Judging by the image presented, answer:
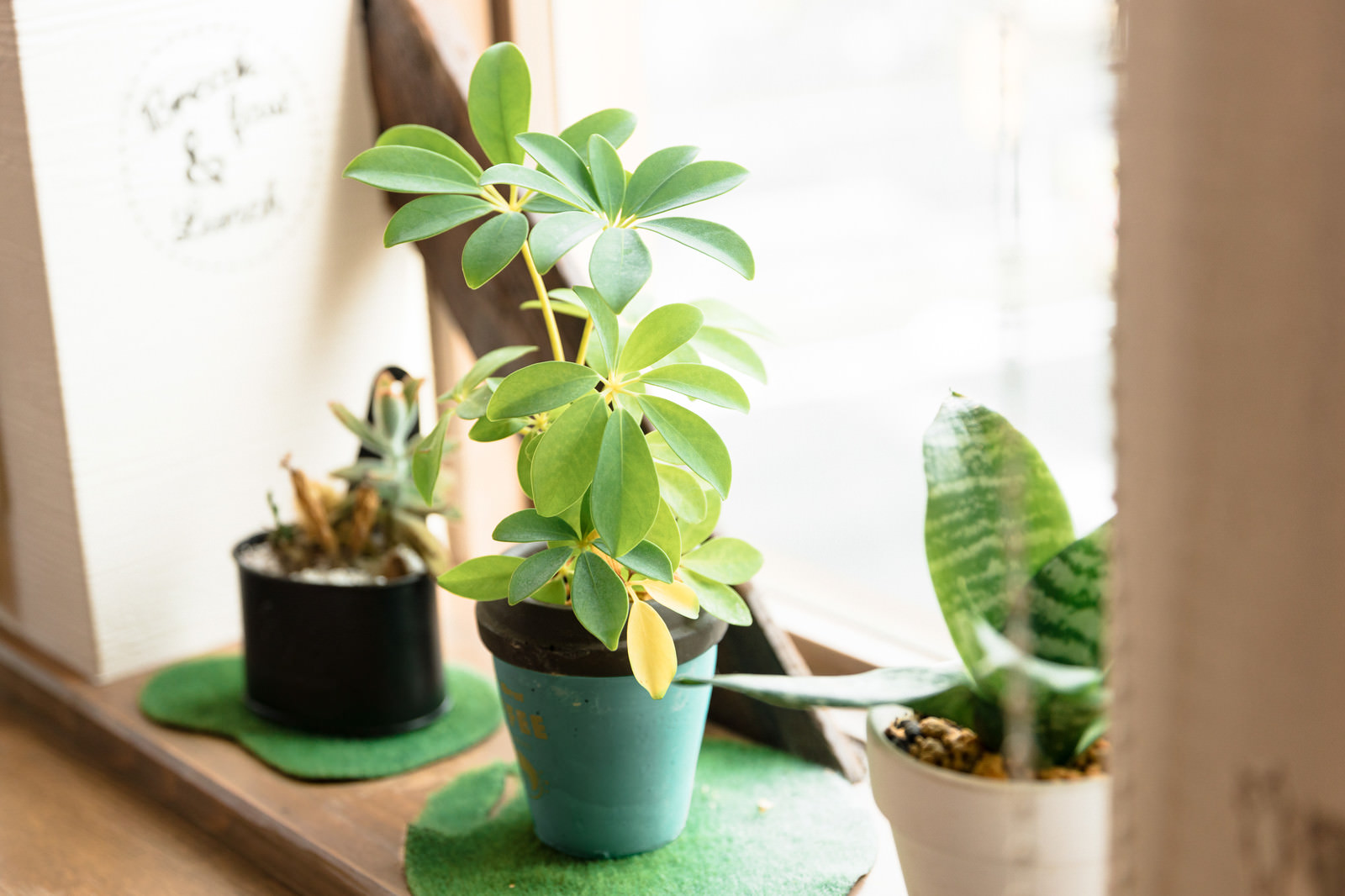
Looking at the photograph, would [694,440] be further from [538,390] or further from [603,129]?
[603,129]

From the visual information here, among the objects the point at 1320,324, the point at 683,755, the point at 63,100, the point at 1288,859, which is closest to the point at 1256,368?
the point at 1320,324

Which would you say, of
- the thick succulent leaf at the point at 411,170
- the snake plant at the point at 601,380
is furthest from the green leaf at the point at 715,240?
the thick succulent leaf at the point at 411,170

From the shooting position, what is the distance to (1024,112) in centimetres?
40

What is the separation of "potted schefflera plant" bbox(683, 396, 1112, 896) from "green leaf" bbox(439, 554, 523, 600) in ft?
0.62

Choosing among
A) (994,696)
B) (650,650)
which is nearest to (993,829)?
(994,696)

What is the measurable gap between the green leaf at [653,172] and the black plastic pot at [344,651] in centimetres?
39

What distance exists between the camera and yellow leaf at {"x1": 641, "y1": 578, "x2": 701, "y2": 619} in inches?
27.0

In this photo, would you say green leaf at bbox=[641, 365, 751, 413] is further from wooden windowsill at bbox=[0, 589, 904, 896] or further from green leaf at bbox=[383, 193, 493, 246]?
wooden windowsill at bbox=[0, 589, 904, 896]

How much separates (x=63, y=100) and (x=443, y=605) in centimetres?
53

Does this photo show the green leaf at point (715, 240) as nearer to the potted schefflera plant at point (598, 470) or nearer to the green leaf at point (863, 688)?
the potted schefflera plant at point (598, 470)

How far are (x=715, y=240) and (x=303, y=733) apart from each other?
21.1 inches

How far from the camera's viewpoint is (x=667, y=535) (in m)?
0.68

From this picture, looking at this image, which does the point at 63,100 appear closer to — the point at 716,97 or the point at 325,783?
the point at 325,783

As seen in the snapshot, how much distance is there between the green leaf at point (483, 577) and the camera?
2.32 feet
